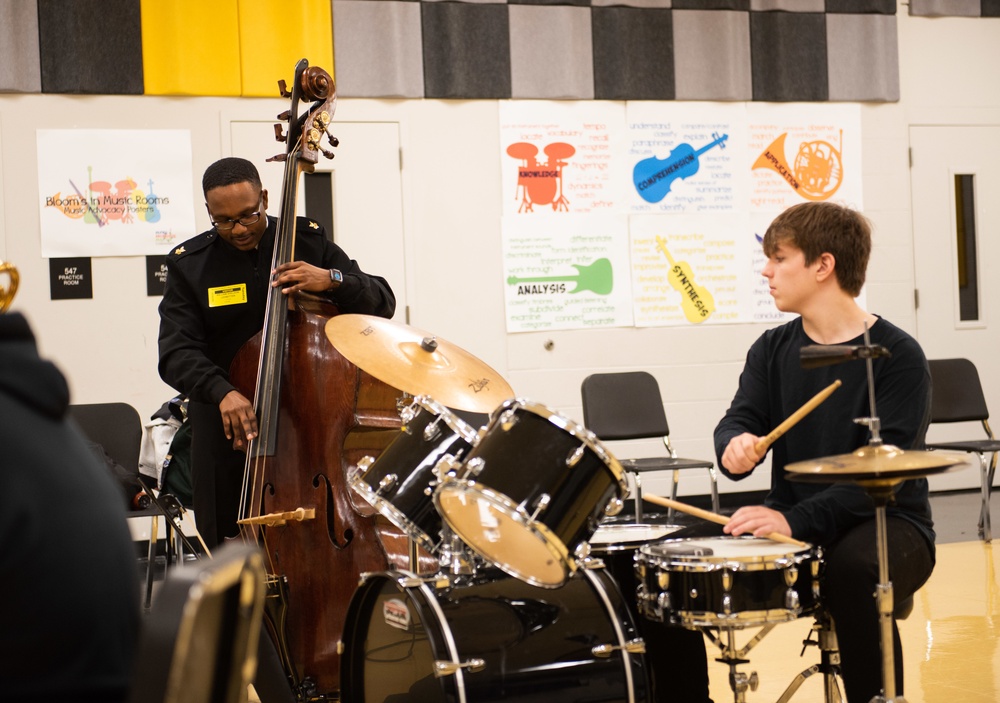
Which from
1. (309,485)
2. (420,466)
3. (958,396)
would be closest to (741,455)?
(420,466)

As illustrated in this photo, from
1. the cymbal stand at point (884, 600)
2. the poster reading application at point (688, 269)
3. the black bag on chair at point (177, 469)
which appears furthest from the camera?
the poster reading application at point (688, 269)

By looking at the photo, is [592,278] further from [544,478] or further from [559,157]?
[544,478]

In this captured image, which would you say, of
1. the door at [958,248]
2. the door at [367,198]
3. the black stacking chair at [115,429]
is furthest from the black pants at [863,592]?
the door at [958,248]

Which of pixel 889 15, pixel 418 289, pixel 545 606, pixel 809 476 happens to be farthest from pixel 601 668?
pixel 889 15

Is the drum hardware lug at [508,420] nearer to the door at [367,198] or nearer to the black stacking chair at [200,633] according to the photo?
the black stacking chair at [200,633]

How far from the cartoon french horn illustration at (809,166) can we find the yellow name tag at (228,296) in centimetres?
428

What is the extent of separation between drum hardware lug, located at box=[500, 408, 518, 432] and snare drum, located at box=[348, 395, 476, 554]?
214 millimetres

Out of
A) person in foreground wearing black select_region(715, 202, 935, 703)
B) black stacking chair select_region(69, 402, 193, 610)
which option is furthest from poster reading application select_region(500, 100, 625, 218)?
person in foreground wearing black select_region(715, 202, 935, 703)

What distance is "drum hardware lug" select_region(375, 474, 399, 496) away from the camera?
8.27 feet

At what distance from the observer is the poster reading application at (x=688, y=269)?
657 centimetres

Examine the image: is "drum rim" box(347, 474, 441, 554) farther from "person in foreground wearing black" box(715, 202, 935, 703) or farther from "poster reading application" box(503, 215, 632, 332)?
"poster reading application" box(503, 215, 632, 332)

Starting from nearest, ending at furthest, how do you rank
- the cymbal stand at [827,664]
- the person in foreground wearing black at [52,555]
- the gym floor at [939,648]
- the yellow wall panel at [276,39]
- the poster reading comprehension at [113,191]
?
the person in foreground wearing black at [52,555] < the cymbal stand at [827,664] < the gym floor at [939,648] < the poster reading comprehension at [113,191] < the yellow wall panel at [276,39]

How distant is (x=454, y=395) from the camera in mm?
2551

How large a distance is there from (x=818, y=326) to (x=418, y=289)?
149 inches
